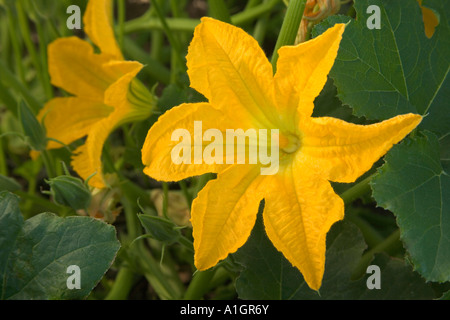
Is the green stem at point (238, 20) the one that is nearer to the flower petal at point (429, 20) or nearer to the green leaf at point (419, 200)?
the flower petal at point (429, 20)

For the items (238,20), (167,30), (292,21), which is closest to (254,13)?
(238,20)

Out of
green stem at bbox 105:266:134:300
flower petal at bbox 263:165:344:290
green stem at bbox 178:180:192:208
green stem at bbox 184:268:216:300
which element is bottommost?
green stem at bbox 105:266:134:300

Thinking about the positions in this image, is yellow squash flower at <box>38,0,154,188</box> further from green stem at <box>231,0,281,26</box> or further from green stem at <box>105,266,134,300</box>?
green stem at <box>231,0,281,26</box>

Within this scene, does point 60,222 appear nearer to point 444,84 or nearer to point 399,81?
point 399,81

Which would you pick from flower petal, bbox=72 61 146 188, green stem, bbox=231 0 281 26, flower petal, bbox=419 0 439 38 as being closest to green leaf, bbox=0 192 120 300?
flower petal, bbox=72 61 146 188

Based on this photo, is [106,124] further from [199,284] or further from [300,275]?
[300,275]

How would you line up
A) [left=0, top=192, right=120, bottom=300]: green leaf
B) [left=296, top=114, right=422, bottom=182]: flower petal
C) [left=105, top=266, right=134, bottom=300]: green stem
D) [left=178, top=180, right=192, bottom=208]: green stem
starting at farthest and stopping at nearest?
1. [left=105, top=266, right=134, bottom=300]: green stem
2. [left=178, top=180, right=192, bottom=208]: green stem
3. [left=0, top=192, right=120, bottom=300]: green leaf
4. [left=296, top=114, right=422, bottom=182]: flower petal

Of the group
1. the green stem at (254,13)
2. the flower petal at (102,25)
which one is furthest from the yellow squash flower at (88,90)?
the green stem at (254,13)
